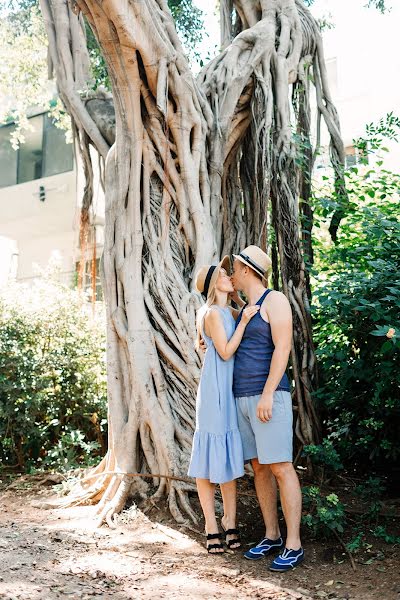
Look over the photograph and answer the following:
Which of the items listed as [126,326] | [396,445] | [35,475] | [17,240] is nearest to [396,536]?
[396,445]

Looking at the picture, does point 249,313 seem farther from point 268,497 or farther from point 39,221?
point 39,221

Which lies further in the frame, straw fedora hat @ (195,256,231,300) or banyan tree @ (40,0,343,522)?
banyan tree @ (40,0,343,522)

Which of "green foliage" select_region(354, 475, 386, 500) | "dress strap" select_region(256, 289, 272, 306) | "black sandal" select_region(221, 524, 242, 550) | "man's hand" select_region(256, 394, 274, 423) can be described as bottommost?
"black sandal" select_region(221, 524, 242, 550)

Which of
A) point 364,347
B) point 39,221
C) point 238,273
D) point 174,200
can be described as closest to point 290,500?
point 238,273

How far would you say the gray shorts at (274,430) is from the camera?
406cm

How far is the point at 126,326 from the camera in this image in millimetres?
5625

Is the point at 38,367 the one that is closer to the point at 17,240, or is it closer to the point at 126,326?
the point at 126,326

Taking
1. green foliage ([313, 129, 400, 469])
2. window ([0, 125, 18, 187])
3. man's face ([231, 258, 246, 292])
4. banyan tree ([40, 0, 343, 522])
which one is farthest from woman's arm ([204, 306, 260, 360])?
window ([0, 125, 18, 187])

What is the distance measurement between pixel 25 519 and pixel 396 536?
2.60 meters

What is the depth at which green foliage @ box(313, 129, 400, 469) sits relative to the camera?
4766mm

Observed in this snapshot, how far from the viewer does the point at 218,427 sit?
4.32 meters

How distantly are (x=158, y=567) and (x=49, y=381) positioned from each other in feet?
11.4

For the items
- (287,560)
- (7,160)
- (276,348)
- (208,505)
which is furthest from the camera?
(7,160)

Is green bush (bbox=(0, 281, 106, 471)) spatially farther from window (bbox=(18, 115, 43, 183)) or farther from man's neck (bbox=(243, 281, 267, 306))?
window (bbox=(18, 115, 43, 183))
